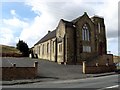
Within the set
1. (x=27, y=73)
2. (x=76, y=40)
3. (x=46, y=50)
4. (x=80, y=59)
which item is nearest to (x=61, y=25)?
(x=76, y=40)

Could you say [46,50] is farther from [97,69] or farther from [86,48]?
[97,69]

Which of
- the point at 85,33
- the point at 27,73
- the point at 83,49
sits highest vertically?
the point at 85,33

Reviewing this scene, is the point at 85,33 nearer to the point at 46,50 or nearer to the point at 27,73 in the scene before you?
the point at 46,50

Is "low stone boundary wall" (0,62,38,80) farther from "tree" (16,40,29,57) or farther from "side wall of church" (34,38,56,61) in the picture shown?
"tree" (16,40,29,57)

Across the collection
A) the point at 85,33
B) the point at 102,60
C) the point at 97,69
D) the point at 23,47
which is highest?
the point at 85,33

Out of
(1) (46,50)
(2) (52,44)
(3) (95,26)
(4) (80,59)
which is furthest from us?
(1) (46,50)

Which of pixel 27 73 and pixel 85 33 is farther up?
pixel 85 33

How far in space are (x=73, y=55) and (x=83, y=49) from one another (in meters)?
2.86

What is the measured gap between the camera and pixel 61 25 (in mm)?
54062

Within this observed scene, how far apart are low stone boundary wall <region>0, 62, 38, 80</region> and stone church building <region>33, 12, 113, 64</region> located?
2157cm

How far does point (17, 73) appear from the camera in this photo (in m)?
28.9

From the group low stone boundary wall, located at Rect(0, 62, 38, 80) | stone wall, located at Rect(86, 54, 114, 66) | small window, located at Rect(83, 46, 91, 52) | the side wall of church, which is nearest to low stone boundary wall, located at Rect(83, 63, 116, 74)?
low stone boundary wall, located at Rect(0, 62, 38, 80)

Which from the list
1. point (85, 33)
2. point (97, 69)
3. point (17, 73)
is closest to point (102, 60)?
point (85, 33)

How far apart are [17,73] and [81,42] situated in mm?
26739
